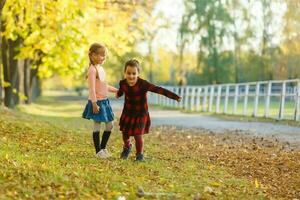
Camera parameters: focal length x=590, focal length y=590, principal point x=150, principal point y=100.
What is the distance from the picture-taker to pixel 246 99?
22.9m

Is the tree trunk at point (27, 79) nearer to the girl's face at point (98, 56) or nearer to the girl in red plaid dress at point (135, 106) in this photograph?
the girl's face at point (98, 56)

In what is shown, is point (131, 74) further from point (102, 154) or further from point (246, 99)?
point (246, 99)

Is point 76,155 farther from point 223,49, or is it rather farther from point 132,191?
point 223,49

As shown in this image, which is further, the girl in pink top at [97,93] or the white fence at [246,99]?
the white fence at [246,99]

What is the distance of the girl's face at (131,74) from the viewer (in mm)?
8305

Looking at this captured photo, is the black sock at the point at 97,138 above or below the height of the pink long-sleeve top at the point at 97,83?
below

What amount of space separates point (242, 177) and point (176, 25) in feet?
137

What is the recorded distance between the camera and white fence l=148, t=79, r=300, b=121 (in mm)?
18641

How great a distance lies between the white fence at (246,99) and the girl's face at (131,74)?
398 inches

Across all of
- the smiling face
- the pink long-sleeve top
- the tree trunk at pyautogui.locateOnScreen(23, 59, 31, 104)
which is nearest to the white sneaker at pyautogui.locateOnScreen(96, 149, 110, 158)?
the pink long-sleeve top

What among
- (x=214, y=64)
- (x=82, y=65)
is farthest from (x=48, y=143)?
(x=214, y=64)

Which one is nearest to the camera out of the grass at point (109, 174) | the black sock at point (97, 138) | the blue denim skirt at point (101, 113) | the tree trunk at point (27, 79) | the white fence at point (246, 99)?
the grass at point (109, 174)

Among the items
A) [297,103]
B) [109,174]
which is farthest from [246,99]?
[109,174]

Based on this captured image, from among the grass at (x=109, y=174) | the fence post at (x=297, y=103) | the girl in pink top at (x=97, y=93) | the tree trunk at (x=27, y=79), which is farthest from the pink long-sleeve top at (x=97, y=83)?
the tree trunk at (x=27, y=79)
